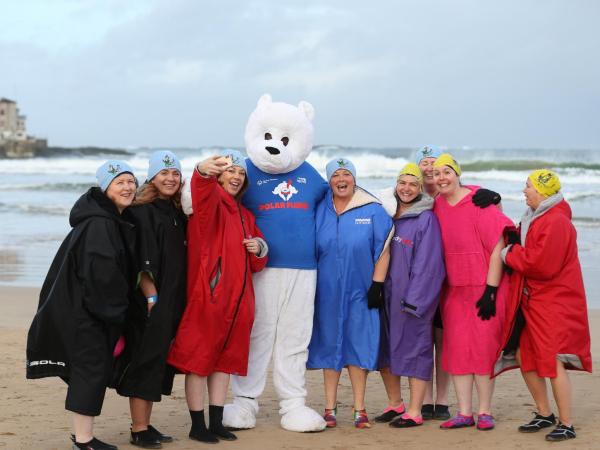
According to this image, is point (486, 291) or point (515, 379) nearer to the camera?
point (486, 291)

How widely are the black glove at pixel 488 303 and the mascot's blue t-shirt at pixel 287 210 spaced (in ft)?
3.48

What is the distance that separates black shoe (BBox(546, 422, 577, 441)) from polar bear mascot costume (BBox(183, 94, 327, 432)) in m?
1.37

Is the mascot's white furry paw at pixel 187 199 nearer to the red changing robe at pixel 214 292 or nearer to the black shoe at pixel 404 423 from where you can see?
the red changing robe at pixel 214 292

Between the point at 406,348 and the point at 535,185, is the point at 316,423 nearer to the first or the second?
the point at 406,348

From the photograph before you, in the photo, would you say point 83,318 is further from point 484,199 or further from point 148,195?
point 484,199

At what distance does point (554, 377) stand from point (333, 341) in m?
1.35

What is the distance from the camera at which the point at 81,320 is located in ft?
14.8

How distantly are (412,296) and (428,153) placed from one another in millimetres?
1212

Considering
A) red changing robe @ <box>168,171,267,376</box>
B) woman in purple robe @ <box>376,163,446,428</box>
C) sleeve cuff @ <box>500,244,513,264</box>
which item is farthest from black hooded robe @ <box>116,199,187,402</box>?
sleeve cuff @ <box>500,244,513,264</box>

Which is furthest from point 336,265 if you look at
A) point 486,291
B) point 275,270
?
point 486,291

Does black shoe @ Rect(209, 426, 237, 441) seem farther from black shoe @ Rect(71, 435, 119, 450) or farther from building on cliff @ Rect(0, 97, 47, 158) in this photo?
building on cliff @ Rect(0, 97, 47, 158)

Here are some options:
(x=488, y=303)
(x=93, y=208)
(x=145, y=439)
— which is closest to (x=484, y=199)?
(x=488, y=303)

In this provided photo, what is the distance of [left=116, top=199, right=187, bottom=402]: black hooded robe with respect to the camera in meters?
4.85

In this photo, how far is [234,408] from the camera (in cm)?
548
